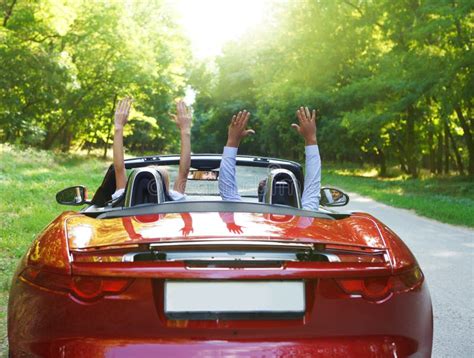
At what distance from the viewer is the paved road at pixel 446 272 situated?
4.30m

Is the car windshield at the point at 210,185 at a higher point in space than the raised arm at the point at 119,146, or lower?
lower

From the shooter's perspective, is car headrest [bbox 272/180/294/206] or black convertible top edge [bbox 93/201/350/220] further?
car headrest [bbox 272/180/294/206]

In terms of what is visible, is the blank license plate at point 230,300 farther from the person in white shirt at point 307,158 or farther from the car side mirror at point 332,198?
the car side mirror at point 332,198

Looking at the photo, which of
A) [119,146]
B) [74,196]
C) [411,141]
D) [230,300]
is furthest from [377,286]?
[411,141]

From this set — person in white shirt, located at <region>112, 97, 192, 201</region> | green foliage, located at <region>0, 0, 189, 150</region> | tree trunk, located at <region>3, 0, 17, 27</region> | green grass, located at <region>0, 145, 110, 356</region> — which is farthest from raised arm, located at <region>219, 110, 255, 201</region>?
tree trunk, located at <region>3, 0, 17, 27</region>

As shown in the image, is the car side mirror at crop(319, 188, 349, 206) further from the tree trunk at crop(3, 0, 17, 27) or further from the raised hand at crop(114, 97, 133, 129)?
the tree trunk at crop(3, 0, 17, 27)

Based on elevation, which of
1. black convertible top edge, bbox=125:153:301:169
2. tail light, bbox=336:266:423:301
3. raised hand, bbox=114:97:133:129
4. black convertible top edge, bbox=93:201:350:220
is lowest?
tail light, bbox=336:266:423:301

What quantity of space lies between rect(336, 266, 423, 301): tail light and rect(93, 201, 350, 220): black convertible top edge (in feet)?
2.18

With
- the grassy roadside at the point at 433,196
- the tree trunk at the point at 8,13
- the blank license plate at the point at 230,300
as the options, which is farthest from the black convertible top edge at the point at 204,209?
the tree trunk at the point at 8,13

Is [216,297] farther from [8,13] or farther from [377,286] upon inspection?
[8,13]

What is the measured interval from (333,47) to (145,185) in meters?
27.8

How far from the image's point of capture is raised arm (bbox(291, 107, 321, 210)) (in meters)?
3.62

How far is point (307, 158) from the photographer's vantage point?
12.2 ft

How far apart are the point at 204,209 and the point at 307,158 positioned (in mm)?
986
